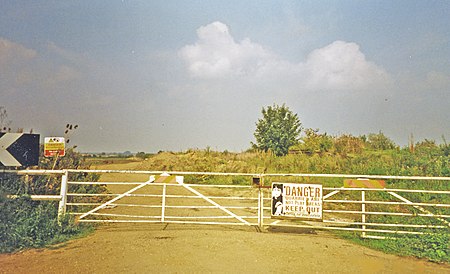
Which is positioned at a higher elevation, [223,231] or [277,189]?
[277,189]

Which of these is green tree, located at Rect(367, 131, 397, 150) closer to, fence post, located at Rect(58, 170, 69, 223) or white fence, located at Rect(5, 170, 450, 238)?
white fence, located at Rect(5, 170, 450, 238)

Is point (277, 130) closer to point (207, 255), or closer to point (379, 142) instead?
point (379, 142)

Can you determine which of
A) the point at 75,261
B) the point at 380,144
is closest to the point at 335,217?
the point at 75,261

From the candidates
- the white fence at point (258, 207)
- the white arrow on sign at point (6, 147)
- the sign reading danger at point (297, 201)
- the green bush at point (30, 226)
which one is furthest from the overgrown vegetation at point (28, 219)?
the sign reading danger at point (297, 201)

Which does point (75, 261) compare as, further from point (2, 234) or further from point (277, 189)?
point (277, 189)

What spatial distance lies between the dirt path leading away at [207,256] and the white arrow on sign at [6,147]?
2125mm

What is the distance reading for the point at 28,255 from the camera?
6.04 metres

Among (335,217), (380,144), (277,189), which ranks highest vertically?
(380,144)

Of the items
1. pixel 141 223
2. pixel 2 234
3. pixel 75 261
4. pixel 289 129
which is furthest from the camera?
pixel 289 129

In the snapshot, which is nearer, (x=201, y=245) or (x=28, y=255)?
(x=28, y=255)

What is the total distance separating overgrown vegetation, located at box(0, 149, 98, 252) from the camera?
21.2ft

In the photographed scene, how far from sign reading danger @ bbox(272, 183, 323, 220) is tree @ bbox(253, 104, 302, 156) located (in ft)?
94.1

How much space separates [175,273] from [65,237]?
11.0 feet

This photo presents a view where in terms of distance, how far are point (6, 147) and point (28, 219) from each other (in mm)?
1630
